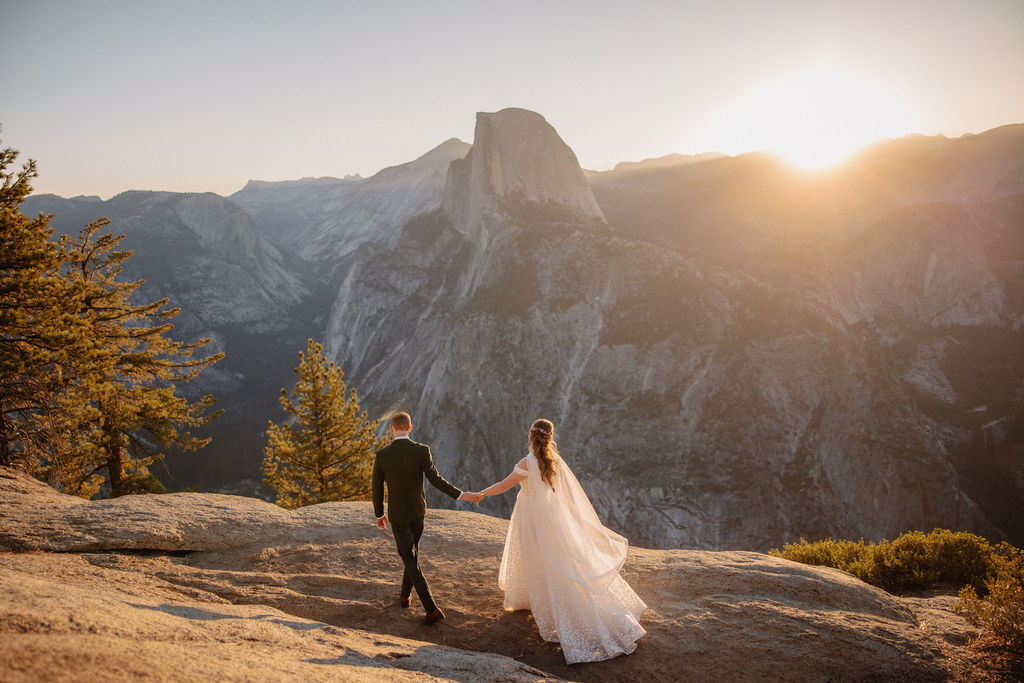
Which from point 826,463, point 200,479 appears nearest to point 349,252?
point 200,479

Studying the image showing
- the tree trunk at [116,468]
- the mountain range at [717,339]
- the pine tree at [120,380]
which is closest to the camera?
the pine tree at [120,380]

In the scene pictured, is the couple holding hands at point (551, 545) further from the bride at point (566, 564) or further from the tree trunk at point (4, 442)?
the tree trunk at point (4, 442)

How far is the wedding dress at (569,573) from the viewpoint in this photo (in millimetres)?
6281

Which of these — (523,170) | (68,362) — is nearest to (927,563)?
(68,362)

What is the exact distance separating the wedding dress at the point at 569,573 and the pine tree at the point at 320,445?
15819 millimetres

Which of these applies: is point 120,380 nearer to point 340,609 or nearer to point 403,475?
point 340,609

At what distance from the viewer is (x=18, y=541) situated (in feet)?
24.9

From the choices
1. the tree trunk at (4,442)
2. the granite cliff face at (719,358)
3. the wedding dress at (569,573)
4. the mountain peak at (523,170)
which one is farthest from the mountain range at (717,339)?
the tree trunk at (4,442)

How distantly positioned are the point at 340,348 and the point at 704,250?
187 feet

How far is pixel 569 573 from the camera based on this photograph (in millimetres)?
6406

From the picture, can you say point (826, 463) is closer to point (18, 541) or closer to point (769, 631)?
point (769, 631)

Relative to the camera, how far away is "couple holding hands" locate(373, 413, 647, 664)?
6.34 m

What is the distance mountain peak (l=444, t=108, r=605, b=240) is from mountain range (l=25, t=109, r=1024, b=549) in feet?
0.99

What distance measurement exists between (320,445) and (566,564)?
57.2 ft
